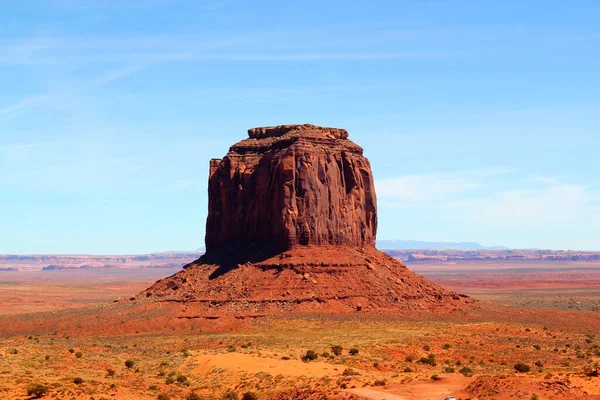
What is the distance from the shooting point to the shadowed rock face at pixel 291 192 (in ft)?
275

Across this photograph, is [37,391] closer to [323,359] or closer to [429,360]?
[323,359]

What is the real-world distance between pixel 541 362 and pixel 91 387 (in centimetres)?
2754

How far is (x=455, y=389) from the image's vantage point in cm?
4147

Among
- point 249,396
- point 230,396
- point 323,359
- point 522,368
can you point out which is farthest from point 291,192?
point 249,396

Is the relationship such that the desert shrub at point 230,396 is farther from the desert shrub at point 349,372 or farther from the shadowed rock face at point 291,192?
the shadowed rock face at point 291,192

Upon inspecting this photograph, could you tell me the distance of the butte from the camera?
80438mm

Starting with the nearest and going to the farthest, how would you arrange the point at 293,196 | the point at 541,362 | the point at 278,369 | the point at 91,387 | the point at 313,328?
the point at 91,387
the point at 278,369
the point at 541,362
the point at 313,328
the point at 293,196

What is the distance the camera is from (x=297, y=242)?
8419cm

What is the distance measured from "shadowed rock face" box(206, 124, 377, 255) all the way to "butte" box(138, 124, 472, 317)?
0.10 m

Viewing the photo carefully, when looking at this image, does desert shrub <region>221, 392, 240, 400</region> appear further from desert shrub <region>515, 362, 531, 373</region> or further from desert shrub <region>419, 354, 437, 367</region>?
desert shrub <region>515, 362, 531, 373</region>

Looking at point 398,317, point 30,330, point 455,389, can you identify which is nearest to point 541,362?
point 455,389

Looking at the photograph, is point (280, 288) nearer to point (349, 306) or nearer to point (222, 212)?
point (349, 306)

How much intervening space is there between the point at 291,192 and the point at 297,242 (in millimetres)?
4679

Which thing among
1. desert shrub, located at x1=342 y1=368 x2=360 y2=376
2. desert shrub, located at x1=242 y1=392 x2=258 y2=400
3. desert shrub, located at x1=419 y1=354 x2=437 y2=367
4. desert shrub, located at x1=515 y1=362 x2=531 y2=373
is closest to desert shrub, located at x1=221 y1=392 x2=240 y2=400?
desert shrub, located at x1=242 y1=392 x2=258 y2=400
